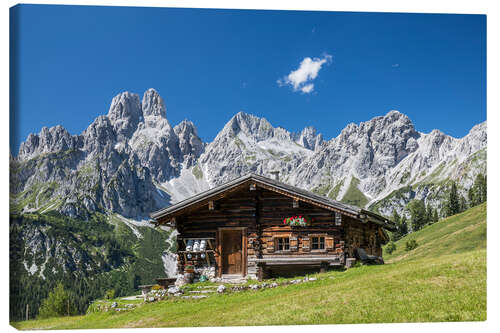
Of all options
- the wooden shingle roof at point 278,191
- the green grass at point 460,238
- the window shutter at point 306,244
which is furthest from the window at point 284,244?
the green grass at point 460,238

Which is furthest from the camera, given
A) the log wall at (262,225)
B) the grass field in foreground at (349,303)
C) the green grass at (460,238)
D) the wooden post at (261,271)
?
the green grass at (460,238)

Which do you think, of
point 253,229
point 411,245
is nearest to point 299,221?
point 253,229

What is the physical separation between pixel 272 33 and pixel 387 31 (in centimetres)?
462

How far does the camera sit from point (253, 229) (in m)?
21.4

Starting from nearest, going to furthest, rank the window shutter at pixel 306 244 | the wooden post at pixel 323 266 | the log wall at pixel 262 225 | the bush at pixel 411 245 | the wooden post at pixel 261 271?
the wooden post at pixel 323 266 → the wooden post at pixel 261 271 → the log wall at pixel 262 225 → the window shutter at pixel 306 244 → the bush at pixel 411 245

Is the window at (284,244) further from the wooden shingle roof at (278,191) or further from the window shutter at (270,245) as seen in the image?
the wooden shingle roof at (278,191)

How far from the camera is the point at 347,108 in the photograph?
23.6m

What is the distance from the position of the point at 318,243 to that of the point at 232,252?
4.09m

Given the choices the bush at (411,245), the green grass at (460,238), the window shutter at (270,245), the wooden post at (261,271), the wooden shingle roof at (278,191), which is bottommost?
the bush at (411,245)

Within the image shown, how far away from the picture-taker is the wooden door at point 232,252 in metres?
21.5

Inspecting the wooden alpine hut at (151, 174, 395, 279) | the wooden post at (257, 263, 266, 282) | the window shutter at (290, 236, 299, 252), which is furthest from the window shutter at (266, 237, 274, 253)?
the wooden post at (257, 263, 266, 282)

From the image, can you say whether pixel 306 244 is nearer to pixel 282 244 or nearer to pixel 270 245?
pixel 282 244

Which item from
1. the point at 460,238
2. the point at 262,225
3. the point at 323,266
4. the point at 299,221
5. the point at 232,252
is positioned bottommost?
the point at 460,238

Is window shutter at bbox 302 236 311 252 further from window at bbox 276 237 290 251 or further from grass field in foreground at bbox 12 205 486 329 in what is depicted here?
grass field in foreground at bbox 12 205 486 329
